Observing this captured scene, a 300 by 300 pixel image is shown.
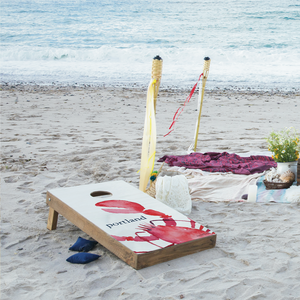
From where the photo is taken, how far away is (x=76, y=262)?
244cm

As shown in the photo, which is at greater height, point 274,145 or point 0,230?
point 274,145

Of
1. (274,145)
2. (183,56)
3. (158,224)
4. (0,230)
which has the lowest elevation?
(0,230)

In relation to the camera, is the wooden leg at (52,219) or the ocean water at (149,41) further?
the ocean water at (149,41)

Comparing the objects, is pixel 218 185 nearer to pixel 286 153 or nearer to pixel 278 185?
pixel 278 185

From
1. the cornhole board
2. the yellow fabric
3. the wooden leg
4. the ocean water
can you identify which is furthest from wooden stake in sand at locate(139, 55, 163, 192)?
the ocean water

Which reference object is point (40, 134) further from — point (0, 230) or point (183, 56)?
point (183, 56)

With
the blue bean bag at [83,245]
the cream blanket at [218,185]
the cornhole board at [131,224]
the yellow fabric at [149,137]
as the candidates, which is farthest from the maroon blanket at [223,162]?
the blue bean bag at [83,245]

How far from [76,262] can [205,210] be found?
1525mm

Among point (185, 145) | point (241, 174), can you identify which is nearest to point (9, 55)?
point (185, 145)

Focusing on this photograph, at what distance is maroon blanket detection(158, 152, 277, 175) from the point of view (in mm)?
4551

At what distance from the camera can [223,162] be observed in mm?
4820

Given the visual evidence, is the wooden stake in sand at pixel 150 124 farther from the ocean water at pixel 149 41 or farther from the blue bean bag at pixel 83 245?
the ocean water at pixel 149 41

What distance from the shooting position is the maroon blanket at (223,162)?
4.55m

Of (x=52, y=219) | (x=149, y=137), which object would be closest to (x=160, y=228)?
(x=52, y=219)
